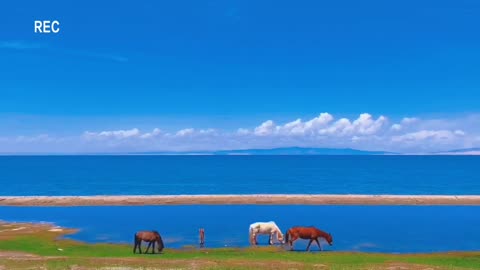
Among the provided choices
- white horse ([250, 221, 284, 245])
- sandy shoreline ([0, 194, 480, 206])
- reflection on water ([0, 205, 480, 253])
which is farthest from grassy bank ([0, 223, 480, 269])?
sandy shoreline ([0, 194, 480, 206])

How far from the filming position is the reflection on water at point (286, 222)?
116ft

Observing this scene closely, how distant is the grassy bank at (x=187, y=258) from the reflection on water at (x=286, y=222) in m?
3.31

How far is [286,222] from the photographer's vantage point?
46.9m

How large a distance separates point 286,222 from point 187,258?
2151cm

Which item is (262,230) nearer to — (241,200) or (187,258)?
(187,258)

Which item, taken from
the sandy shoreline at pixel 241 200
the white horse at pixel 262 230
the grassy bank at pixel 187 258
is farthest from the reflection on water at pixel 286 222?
the sandy shoreline at pixel 241 200

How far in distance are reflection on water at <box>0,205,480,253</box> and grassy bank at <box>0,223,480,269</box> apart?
331 cm

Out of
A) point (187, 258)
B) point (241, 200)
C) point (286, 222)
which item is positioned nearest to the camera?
point (187, 258)

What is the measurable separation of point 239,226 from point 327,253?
47.6ft

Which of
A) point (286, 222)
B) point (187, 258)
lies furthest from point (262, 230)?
point (286, 222)

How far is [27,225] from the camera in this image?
45062 millimetres

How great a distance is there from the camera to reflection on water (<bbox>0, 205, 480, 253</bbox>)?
3544 cm

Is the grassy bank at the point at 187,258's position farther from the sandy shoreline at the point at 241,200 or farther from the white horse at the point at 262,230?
the sandy shoreline at the point at 241,200

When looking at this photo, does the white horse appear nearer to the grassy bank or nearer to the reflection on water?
the reflection on water
